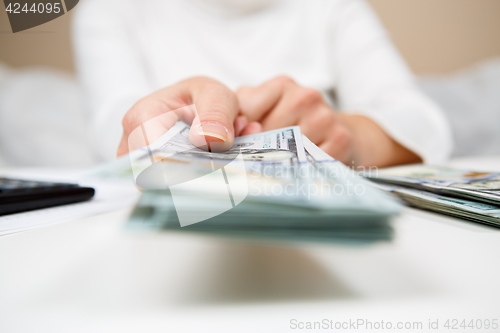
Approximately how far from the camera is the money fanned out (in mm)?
194

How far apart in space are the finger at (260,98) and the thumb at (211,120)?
0.11 meters

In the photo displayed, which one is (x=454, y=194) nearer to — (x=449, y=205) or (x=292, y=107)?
(x=449, y=205)

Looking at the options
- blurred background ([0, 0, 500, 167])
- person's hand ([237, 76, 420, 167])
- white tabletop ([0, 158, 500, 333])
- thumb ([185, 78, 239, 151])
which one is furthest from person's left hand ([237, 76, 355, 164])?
blurred background ([0, 0, 500, 167])

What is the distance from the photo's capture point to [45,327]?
170 millimetres

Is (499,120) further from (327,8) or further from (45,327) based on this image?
(45,327)

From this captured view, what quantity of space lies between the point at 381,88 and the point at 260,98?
2.17 feet

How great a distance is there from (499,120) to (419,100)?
72cm

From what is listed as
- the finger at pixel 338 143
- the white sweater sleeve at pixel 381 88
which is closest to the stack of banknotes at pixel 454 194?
the finger at pixel 338 143

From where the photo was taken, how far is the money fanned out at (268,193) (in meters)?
0.19

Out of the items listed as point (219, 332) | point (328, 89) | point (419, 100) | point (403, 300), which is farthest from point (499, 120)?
point (219, 332)

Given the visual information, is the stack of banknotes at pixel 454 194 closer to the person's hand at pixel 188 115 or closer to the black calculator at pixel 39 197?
the person's hand at pixel 188 115

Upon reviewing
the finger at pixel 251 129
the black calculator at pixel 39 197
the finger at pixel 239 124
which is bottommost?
the black calculator at pixel 39 197

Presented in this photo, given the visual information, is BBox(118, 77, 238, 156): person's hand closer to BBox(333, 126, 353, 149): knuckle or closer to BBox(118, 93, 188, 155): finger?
BBox(118, 93, 188, 155): finger

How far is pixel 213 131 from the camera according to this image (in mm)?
262
